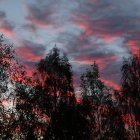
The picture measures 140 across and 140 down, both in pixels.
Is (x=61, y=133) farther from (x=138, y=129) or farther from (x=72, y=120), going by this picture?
(x=138, y=129)

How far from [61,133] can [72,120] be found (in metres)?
2.49

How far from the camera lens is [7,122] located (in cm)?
4009

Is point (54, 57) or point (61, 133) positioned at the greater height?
point (54, 57)

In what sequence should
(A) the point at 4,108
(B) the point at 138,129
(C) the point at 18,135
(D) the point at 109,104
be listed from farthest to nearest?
(D) the point at 109,104 → (B) the point at 138,129 → (C) the point at 18,135 → (A) the point at 4,108

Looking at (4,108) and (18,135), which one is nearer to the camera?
(4,108)

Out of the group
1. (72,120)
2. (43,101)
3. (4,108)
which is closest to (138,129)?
(72,120)

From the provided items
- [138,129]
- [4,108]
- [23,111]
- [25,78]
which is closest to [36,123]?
[23,111]

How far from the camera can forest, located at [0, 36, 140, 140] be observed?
47.0 metres

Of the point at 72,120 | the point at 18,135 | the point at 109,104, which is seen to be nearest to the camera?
the point at 18,135

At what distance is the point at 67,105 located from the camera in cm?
4934

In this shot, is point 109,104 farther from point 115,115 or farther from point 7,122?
point 7,122

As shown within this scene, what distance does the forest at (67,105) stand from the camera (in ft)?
154

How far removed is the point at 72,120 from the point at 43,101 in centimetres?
481

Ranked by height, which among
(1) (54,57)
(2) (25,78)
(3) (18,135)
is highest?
(1) (54,57)
